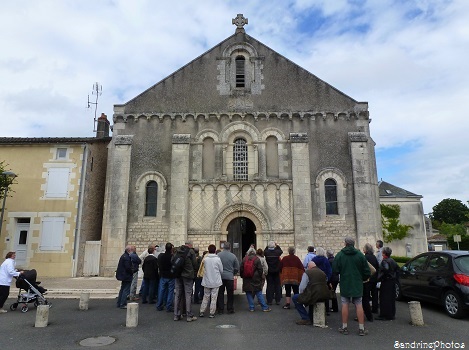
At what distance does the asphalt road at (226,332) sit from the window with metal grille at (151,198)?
808 centimetres

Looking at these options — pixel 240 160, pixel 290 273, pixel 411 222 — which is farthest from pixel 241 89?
pixel 411 222

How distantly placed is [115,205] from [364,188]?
11953 mm

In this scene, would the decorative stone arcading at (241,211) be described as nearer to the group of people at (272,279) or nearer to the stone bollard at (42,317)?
the group of people at (272,279)

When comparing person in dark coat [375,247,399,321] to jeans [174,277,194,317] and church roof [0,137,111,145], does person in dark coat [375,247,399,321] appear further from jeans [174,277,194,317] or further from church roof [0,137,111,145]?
church roof [0,137,111,145]

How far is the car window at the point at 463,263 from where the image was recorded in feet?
27.1

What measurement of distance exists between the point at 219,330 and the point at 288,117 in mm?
12470

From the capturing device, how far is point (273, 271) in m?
A: 9.87

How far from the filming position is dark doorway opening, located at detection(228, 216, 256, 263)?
57.0 ft

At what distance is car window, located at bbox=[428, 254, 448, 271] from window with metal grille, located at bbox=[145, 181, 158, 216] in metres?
12.1

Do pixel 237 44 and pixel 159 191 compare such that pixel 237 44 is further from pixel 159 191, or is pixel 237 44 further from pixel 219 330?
pixel 219 330

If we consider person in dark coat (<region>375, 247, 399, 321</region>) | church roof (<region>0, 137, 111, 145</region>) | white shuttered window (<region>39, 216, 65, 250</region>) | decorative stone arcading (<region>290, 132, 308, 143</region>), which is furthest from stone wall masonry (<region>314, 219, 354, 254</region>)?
church roof (<region>0, 137, 111, 145</region>)

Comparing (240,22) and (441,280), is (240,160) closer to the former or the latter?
(240,22)

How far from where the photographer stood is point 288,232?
1644 centimetres

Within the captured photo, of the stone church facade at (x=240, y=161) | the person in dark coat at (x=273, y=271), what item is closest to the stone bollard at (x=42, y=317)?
the person in dark coat at (x=273, y=271)
